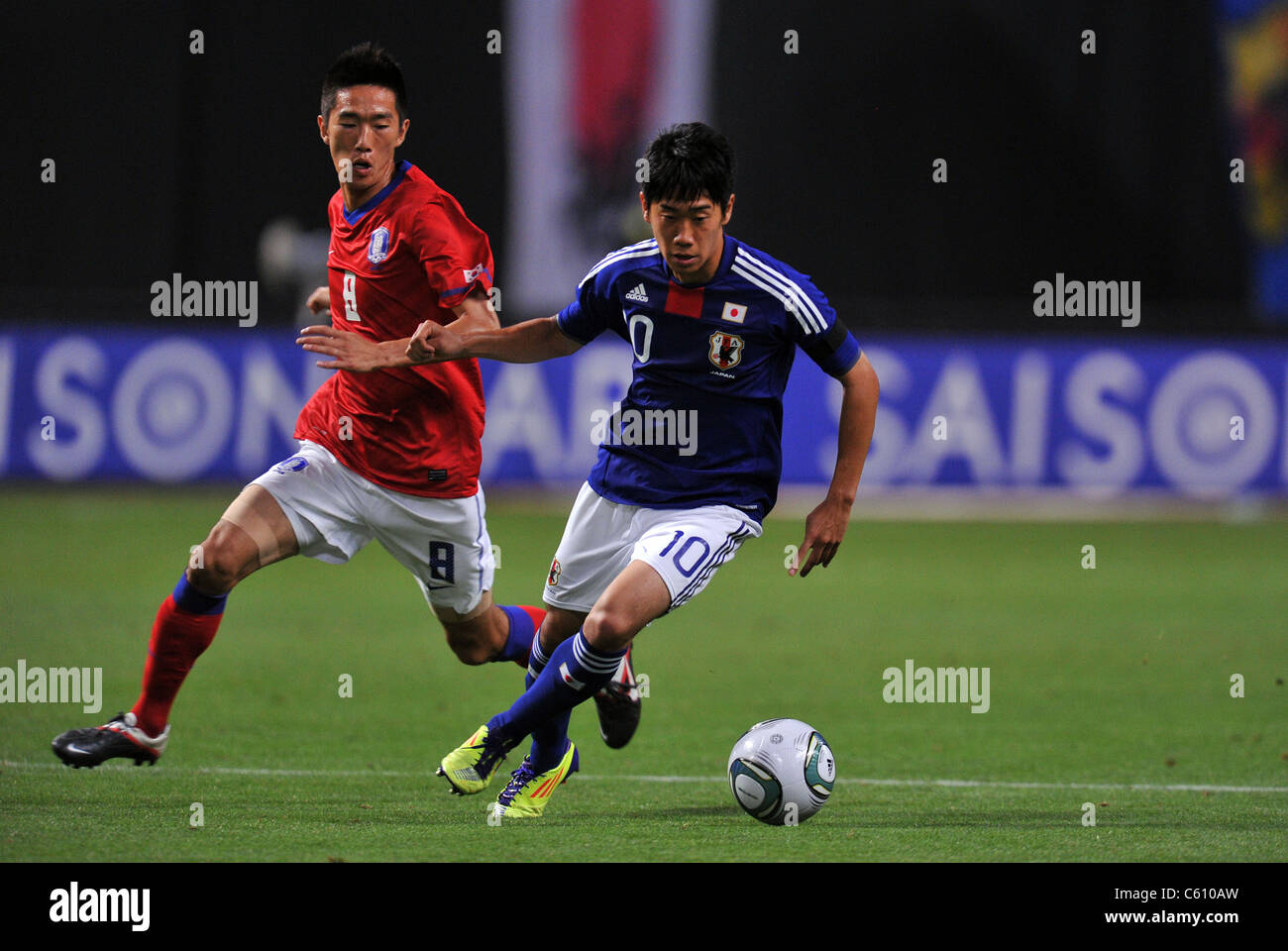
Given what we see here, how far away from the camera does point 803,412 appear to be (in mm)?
15953

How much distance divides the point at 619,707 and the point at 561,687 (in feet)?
3.67

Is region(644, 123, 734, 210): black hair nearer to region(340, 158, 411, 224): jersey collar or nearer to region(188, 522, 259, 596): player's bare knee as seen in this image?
region(340, 158, 411, 224): jersey collar

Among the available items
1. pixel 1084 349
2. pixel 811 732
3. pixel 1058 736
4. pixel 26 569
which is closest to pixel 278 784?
pixel 811 732

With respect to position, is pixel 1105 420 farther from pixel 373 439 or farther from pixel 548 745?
pixel 548 745

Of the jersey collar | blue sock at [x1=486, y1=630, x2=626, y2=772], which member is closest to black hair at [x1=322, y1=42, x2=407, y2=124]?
the jersey collar

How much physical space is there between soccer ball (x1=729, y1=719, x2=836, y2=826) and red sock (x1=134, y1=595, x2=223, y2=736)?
2015 mm

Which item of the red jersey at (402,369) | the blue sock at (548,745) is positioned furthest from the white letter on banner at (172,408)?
the blue sock at (548,745)

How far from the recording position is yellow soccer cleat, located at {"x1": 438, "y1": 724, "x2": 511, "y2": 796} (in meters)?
5.64

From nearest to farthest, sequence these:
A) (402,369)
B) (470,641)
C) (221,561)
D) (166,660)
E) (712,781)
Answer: (221,561) < (166,660) < (402,369) < (712,781) < (470,641)

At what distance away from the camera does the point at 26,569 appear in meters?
12.5

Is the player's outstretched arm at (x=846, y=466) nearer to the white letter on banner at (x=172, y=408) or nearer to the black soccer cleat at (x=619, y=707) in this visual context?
the black soccer cleat at (x=619, y=707)

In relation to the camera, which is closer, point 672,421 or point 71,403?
point 672,421

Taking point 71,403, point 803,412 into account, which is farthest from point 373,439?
point 71,403

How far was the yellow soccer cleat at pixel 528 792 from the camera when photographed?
5.63 meters
